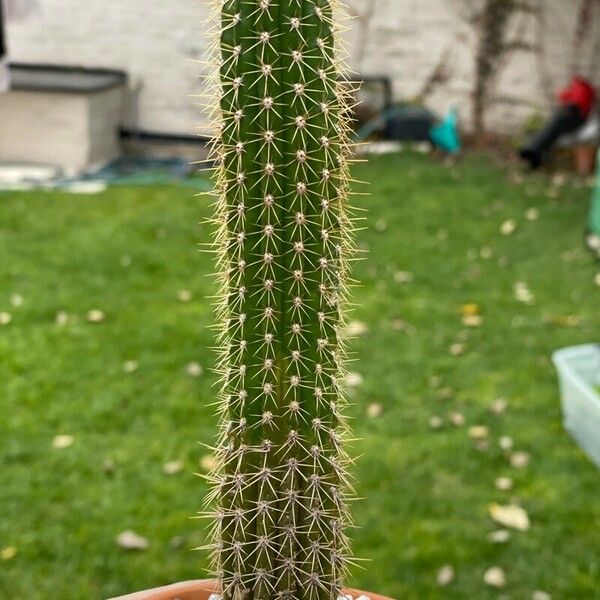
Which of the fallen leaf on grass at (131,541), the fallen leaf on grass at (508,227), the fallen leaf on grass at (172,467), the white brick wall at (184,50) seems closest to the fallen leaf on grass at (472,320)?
the fallen leaf on grass at (508,227)

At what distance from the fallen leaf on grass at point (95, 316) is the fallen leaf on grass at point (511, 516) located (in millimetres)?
2221

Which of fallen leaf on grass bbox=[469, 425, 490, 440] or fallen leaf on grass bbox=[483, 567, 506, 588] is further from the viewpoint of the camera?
fallen leaf on grass bbox=[469, 425, 490, 440]

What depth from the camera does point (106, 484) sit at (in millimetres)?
3055

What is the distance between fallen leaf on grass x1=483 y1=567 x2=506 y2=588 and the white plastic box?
65 centimetres

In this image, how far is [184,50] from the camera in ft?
27.3

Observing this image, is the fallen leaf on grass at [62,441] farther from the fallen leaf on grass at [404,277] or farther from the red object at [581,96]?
the red object at [581,96]

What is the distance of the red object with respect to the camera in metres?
7.39

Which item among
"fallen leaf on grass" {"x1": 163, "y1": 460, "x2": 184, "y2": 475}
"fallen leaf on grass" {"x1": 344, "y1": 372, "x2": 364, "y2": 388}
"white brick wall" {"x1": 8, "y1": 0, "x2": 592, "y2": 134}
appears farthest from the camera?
"white brick wall" {"x1": 8, "y1": 0, "x2": 592, "y2": 134}

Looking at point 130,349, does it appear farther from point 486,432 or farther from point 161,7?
point 161,7

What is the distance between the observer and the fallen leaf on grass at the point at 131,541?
9.00 ft

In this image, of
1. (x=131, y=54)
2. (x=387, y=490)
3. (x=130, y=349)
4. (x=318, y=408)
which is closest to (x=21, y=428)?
(x=130, y=349)

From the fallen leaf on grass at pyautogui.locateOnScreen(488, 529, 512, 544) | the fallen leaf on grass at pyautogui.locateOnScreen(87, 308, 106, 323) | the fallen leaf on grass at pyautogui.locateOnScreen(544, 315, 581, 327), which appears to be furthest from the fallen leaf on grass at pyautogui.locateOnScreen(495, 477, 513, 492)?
the fallen leaf on grass at pyautogui.locateOnScreen(87, 308, 106, 323)

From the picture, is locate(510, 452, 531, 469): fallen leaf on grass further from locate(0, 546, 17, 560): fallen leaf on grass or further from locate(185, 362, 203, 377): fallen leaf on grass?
locate(0, 546, 17, 560): fallen leaf on grass

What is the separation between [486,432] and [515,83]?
5608mm
